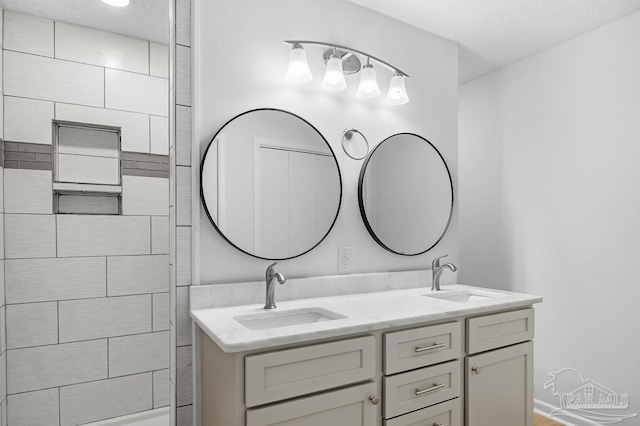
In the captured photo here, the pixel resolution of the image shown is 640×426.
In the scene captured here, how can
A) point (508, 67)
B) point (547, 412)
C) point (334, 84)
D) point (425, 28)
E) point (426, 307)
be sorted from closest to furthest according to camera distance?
point (426, 307) < point (334, 84) < point (425, 28) < point (547, 412) < point (508, 67)

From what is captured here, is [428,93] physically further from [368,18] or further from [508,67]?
[508,67]

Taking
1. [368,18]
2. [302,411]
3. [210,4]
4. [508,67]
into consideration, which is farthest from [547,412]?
[210,4]

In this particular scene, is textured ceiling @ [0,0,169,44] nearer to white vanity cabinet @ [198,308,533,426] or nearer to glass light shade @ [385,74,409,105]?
glass light shade @ [385,74,409,105]

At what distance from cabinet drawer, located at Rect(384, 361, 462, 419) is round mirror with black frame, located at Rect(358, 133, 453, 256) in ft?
2.46

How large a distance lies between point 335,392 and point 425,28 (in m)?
2.11

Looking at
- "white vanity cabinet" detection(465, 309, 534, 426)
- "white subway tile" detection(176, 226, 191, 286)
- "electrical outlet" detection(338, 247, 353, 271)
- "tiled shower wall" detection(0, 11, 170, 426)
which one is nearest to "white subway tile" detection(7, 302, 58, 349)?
"tiled shower wall" detection(0, 11, 170, 426)

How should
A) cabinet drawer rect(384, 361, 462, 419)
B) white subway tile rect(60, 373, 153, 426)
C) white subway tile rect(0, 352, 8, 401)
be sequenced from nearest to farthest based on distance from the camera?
cabinet drawer rect(384, 361, 462, 419) < white subway tile rect(0, 352, 8, 401) < white subway tile rect(60, 373, 153, 426)

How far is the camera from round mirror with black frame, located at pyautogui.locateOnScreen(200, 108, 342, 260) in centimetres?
173

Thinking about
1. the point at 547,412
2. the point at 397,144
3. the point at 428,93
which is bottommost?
the point at 547,412

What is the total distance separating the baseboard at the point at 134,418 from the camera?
Answer: 2410 mm

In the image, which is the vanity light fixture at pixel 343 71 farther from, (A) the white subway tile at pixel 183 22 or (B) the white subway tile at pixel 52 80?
(B) the white subway tile at pixel 52 80

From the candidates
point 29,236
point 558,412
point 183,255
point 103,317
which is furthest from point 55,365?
point 558,412

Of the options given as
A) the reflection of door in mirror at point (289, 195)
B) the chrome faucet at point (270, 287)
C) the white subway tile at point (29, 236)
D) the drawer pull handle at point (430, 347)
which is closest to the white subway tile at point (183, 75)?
the reflection of door in mirror at point (289, 195)

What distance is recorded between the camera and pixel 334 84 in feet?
6.52
